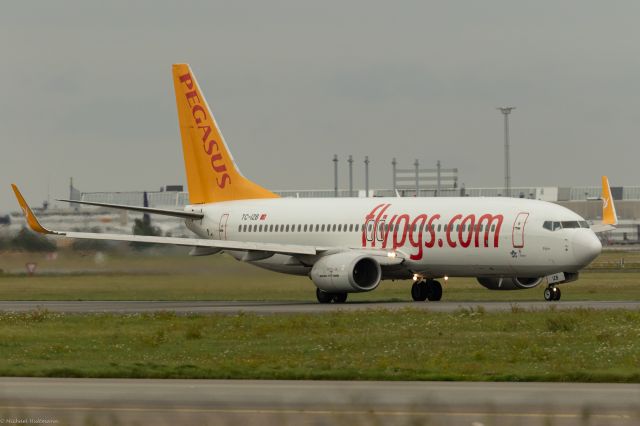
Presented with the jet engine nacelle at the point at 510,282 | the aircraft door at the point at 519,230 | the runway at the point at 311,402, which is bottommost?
the jet engine nacelle at the point at 510,282

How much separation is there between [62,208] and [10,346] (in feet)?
178

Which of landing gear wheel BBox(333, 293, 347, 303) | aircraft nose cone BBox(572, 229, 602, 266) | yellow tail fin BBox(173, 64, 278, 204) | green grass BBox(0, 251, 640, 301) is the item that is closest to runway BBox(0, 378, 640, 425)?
aircraft nose cone BBox(572, 229, 602, 266)

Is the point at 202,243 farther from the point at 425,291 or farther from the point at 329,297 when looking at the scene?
the point at 425,291

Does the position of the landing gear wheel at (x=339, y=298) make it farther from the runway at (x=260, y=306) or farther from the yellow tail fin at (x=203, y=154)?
the yellow tail fin at (x=203, y=154)

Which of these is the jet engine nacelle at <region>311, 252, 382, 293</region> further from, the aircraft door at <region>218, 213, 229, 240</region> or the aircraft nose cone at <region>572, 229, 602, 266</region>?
the aircraft door at <region>218, 213, 229, 240</region>

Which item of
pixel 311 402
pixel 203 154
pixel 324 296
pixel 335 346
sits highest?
pixel 203 154

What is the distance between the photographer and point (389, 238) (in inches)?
2138

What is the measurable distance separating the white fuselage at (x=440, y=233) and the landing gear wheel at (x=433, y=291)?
0.97 metres

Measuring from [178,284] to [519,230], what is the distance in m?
15.6

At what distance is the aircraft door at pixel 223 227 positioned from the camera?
61.0 m

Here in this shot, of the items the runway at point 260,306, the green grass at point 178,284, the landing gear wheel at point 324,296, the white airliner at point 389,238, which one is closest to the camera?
the runway at point 260,306

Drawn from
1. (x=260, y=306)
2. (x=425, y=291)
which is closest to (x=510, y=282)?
(x=425, y=291)

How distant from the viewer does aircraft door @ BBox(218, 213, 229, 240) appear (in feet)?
200

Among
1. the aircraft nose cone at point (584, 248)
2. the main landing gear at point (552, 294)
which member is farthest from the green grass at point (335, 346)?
the main landing gear at point (552, 294)
